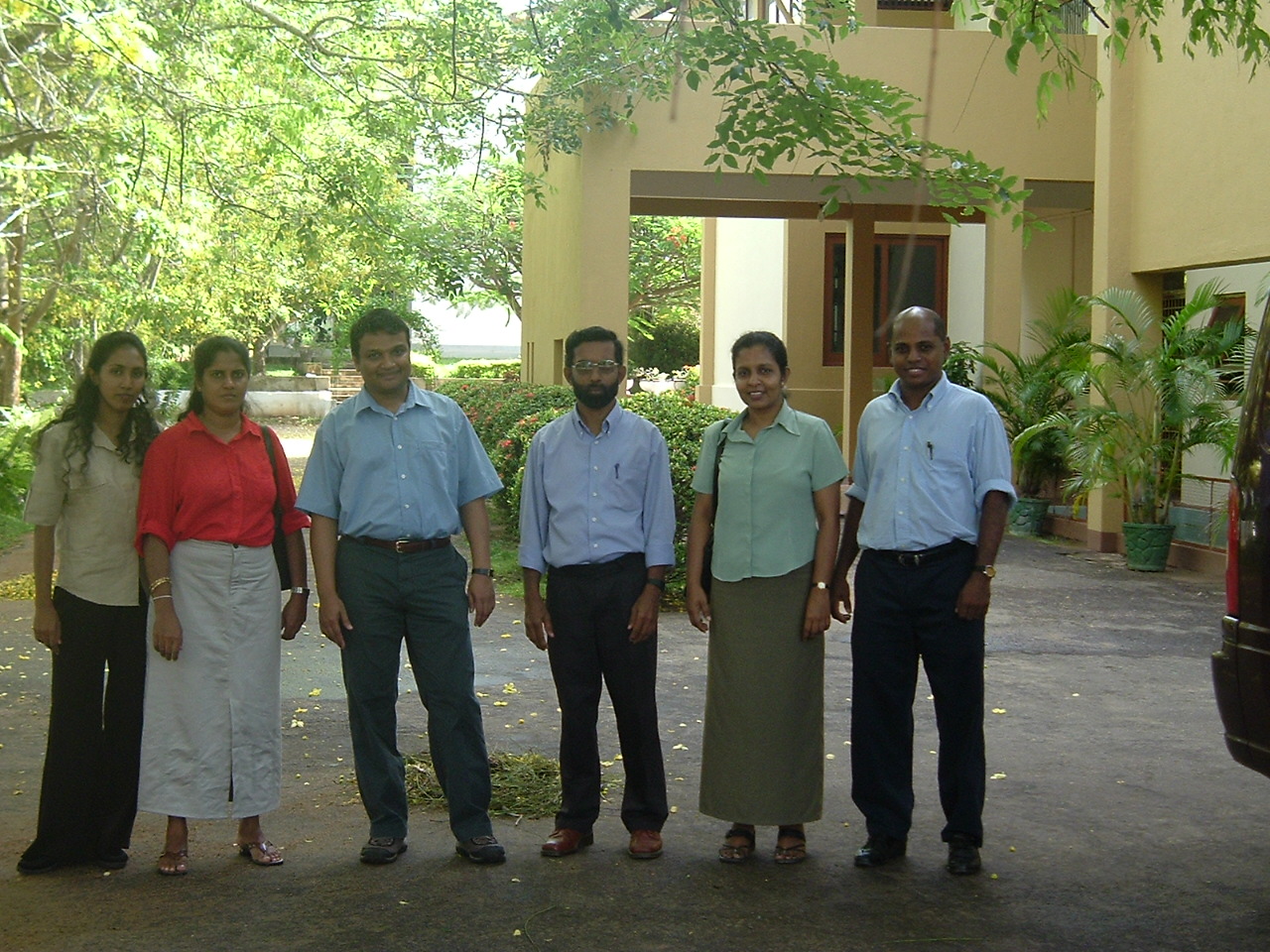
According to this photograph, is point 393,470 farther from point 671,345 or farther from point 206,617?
point 671,345

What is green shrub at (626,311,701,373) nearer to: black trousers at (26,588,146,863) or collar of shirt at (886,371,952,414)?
collar of shirt at (886,371,952,414)

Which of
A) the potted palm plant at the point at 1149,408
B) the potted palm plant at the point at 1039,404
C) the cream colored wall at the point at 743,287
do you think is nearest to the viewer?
the potted palm plant at the point at 1149,408

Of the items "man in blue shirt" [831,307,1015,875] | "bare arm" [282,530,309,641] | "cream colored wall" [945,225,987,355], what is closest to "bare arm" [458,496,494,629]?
"bare arm" [282,530,309,641]

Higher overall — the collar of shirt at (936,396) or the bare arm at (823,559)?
the collar of shirt at (936,396)

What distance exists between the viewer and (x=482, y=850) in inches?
204

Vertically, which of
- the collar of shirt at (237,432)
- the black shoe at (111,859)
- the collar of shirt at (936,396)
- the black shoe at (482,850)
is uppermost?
the collar of shirt at (936,396)

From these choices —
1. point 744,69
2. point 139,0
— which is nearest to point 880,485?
point 744,69

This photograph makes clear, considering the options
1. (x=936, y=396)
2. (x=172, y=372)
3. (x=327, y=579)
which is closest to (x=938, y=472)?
(x=936, y=396)

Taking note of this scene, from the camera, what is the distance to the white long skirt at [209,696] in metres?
5.10

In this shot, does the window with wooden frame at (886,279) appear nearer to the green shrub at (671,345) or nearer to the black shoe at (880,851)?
the green shrub at (671,345)

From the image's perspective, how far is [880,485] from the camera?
526 cm

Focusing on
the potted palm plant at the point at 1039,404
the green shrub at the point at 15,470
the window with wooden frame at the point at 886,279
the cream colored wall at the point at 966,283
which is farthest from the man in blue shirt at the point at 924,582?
the window with wooden frame at the point at 886,279

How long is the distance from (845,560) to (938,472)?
0.46 m

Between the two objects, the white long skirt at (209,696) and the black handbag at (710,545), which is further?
the black handbag at (710,545)
